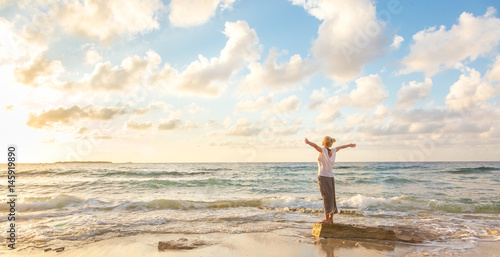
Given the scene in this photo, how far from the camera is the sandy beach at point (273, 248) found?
5289 mm

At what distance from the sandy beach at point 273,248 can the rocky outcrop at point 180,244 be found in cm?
13

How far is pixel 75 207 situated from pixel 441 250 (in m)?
12.5

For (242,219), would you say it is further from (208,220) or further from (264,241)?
(264,241)

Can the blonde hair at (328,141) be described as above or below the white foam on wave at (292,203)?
above

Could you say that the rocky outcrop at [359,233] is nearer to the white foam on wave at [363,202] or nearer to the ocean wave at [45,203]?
the white foam on wave at [363,202]

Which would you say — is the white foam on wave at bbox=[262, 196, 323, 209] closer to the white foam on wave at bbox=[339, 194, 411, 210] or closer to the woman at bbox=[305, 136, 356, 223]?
the white foam on wave at bbox=[339, 194, 411, 210]

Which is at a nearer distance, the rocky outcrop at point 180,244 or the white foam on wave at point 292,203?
the rocky outcrop at point 180,244

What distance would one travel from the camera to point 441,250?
18.0 ft

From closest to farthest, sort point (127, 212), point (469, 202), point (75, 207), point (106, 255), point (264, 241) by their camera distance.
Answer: point (106, 255) → point (264, 241) → point (127, 212) → point (75, 207) → point (469, 202)

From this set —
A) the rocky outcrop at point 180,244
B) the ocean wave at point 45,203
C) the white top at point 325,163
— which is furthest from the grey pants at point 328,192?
the ocean wave at point 45,203

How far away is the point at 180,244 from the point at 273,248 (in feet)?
6.59

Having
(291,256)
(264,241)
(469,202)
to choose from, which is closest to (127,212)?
(264,241)

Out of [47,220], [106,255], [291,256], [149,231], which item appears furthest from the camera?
[47,220]

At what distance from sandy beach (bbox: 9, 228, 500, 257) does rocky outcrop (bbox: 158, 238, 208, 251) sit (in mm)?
127
